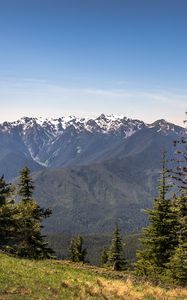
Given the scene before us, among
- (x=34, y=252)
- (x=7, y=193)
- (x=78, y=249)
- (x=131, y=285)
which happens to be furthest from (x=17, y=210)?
(x=78, y=249)

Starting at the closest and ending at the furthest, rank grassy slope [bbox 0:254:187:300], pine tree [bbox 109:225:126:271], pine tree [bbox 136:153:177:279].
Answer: grassy slope [bbox 0:254:187:300]
pine tree [bbox 136:153:177:279]
pine tree [bbox 109:225:126:271]

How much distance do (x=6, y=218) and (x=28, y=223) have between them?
42.1 feet

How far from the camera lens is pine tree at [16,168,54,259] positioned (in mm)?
46906

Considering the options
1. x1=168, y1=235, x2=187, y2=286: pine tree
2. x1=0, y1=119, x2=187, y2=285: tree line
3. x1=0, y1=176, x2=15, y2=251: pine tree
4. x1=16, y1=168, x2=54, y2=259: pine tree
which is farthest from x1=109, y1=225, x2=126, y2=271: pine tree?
x1=0, y1=176, x2=15, y2=251: pine tree

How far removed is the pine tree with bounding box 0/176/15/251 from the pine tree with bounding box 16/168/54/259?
3.12ft

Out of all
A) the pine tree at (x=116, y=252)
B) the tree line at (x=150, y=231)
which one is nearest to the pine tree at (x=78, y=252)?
the pine tree at (x=116, y=252)

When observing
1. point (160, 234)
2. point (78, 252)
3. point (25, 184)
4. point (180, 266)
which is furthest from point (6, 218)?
point (78, 252)

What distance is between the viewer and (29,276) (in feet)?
92.9

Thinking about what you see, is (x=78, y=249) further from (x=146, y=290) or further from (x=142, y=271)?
(x=146, y=290)

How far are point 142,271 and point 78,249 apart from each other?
57.3m

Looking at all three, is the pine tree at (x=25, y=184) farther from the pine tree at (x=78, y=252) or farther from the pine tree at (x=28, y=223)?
the pine tree at (x=78, y=252)

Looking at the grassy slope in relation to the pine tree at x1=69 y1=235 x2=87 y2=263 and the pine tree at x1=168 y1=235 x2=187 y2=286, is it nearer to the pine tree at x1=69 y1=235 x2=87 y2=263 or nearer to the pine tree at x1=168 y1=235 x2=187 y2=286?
the pine tree at x1=168 y1=235 x2=187 y2=286

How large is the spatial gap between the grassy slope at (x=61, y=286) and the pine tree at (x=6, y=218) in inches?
386

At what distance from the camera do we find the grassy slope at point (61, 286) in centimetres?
2469
